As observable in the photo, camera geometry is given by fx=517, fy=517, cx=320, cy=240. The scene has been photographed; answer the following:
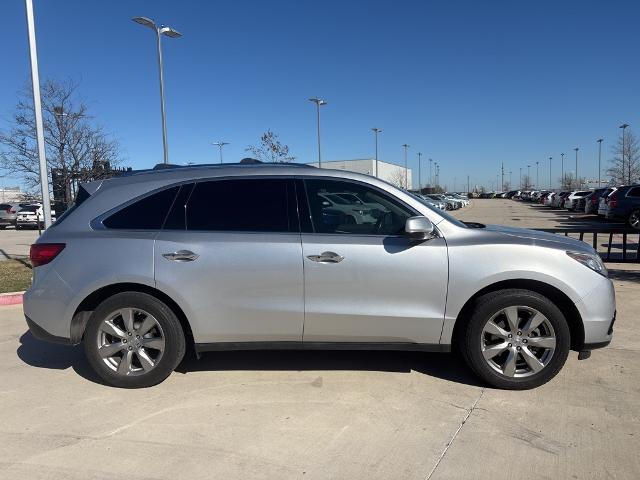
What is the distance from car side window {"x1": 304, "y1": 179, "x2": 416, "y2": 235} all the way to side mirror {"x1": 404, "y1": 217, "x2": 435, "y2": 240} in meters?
0.14

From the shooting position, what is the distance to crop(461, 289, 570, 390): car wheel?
396 cm

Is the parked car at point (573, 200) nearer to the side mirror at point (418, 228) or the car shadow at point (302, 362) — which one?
the car shadow at point (302, 362)

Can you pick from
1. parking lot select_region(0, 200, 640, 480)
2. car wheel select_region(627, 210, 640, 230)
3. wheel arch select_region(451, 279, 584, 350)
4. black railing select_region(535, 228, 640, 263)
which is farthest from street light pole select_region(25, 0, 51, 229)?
car wheel select_region(627, 210, 640, 230)

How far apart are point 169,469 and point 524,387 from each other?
2.71 meters

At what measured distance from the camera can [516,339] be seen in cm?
402

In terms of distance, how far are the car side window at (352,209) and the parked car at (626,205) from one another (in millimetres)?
19600

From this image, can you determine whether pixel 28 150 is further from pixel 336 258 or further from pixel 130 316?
pixel 336 258

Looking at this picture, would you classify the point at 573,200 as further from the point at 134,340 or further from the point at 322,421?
the point at 134,340

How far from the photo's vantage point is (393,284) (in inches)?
158

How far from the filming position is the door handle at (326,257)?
4.02 meters

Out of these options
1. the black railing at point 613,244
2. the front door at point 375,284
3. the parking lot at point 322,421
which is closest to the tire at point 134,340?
the parking lot at point 322,421

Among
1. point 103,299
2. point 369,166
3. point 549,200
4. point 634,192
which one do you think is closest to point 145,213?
point 103,299

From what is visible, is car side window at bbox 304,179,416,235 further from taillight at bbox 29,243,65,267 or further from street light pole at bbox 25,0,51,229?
street light pole at bbox 25,0,51,229

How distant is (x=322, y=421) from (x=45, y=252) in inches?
104
